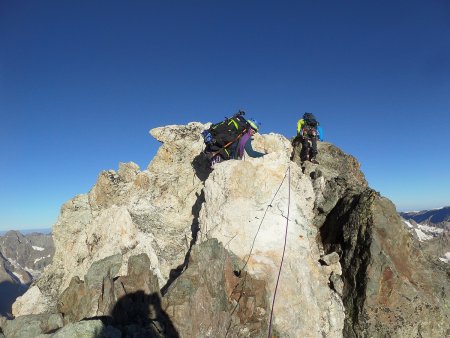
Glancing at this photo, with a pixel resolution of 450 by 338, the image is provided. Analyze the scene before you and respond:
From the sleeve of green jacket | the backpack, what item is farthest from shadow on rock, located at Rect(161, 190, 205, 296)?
the sleeve of green jacket

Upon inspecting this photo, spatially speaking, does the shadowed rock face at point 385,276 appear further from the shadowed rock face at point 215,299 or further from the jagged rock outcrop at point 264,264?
the shadowed rock face at point 215,299

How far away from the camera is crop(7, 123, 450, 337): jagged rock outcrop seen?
46.0 feet

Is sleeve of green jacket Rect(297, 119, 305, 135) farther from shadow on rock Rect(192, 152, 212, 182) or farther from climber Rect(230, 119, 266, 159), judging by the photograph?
shadow on rock Rect(192, 152, 212, 182)

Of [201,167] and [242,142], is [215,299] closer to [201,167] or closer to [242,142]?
[242,142]

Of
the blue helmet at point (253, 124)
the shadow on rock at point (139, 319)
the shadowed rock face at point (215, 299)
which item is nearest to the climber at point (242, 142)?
the blue helmet at point (253, 124)

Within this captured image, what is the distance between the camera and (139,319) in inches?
523

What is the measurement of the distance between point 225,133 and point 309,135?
21.9 feet

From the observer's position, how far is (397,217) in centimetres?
1656

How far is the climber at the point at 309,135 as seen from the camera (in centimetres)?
2367

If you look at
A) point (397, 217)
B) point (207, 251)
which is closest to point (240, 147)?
point (207, 251)

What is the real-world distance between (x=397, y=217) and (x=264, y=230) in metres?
6.95

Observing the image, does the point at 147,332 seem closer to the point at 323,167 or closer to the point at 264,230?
the point at 264,230

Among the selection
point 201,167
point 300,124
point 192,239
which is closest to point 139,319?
point 192,239

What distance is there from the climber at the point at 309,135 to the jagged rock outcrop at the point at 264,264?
1316 mm
